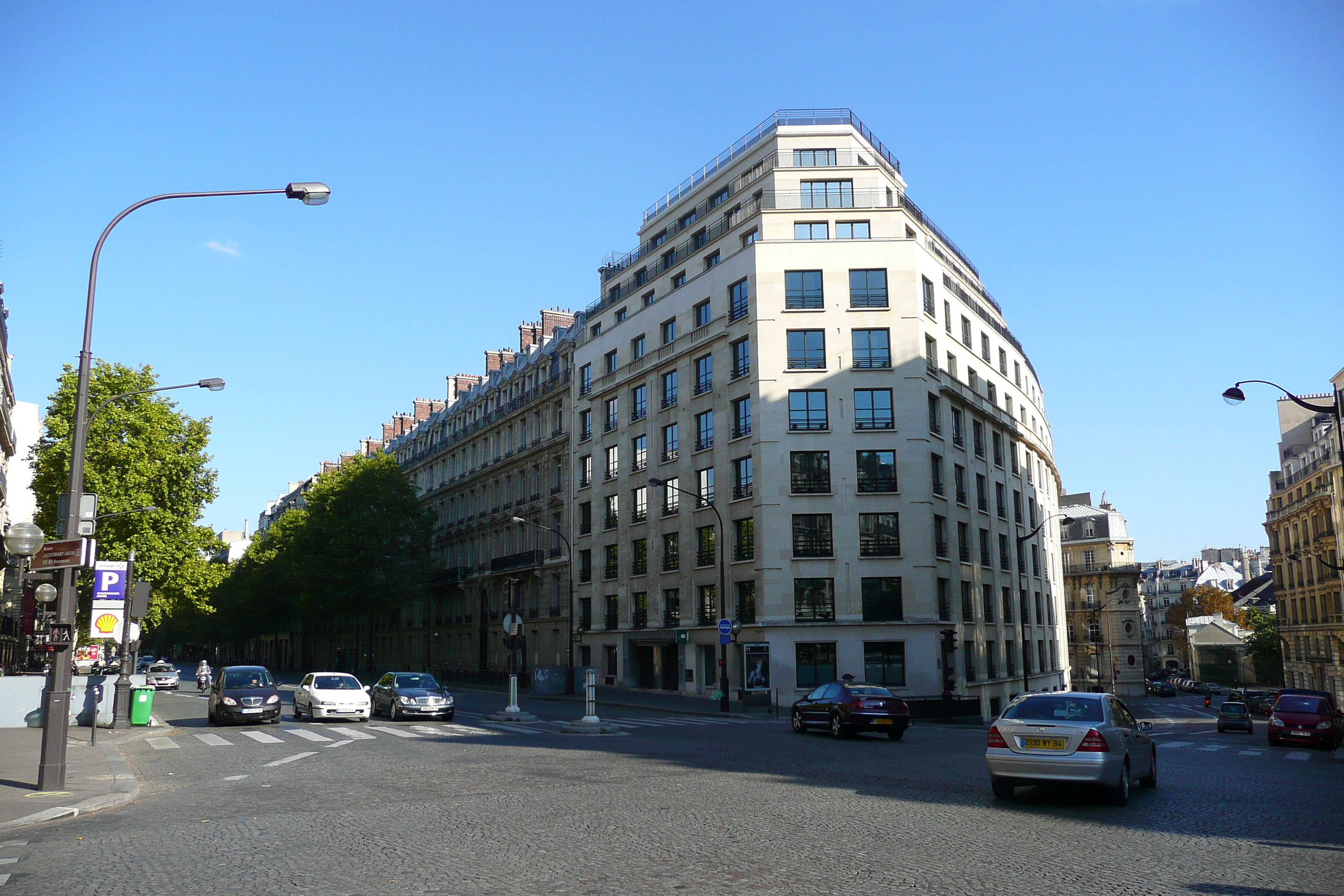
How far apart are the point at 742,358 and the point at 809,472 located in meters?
6.24

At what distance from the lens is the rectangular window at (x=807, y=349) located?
142 feet

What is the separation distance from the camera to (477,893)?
24.5 ft

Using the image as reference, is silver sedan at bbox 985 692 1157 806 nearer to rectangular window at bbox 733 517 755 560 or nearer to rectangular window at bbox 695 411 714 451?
rectangular window at bbox 733 517 755 560

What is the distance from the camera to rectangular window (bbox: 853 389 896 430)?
1684 inches

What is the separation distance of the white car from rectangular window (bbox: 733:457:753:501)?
19.7 metres

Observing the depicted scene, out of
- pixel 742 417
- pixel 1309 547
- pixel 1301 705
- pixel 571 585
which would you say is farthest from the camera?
pixel 1309 547

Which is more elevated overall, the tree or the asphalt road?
the tree

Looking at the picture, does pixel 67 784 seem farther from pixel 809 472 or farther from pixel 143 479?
pixel 143 479

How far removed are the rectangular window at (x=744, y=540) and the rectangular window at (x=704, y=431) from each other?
165 inches

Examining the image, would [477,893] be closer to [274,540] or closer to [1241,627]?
[274,540]

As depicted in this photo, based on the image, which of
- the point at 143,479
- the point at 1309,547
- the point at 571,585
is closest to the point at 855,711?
the point at 571,585

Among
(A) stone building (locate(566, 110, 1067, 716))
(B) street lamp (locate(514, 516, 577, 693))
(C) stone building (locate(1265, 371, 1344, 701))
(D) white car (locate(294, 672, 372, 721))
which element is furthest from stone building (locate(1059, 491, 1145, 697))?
(D) white car (locate(294, 672, 372, 721))

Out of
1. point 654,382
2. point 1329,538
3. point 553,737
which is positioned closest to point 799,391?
point 654,382

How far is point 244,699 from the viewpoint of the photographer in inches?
1005
